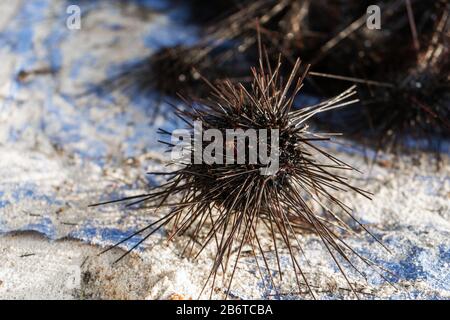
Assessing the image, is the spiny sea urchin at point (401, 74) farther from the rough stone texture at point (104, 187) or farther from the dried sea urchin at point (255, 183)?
the dried sea urchin at point (255, 183)

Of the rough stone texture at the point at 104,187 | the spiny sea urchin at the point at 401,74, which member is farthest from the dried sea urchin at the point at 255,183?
the spiny sea urchin at the point at 401,74

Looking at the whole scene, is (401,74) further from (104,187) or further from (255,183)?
(104,187)

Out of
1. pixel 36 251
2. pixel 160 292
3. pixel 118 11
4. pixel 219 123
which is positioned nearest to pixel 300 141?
pixel 219 123

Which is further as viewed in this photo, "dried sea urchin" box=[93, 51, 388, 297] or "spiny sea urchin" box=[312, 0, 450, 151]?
"spiny sea urchin" box=[312, 0, 450, 151]

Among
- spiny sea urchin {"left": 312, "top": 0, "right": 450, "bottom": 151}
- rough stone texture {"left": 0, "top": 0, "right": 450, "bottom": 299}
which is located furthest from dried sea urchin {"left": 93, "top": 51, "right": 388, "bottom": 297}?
spiny sea urchin {"left": 312, "top": 0, "right": 450, "bottom": 151}

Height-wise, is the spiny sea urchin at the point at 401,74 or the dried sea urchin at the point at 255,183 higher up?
the spiny sea urchin at the point at 401,74

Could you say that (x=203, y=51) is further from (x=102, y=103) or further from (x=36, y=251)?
(x=36, y=251)

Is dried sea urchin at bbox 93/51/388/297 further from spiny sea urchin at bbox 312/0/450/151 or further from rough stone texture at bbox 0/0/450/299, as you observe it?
spiny sea urchin at bbox 312/0/450/151

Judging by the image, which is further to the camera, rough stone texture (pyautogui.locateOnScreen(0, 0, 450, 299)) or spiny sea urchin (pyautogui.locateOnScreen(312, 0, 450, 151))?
spiny sea urchin (pyautogui.locateOnScreen(312, 0, 450, 151))

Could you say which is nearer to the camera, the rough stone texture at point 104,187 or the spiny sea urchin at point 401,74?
the rough stone texture at point 104,187

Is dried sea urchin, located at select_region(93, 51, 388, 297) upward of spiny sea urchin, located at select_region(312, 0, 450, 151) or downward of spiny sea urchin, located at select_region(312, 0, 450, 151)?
downward
